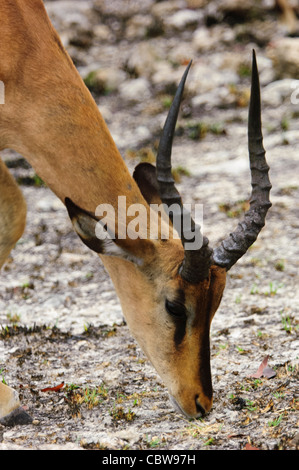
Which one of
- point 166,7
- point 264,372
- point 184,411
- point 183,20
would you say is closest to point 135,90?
point 183,20

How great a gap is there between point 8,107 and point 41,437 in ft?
7.23

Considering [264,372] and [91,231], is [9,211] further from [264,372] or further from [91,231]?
[264,372]

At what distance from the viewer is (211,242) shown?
8609 millimetres

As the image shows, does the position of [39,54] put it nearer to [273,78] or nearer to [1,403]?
[1,403]

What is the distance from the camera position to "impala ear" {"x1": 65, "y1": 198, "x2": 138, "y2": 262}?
427 cm

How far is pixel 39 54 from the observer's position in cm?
481

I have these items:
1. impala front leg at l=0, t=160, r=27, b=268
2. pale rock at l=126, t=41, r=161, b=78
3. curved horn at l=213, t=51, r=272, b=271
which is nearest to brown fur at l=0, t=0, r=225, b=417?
curved horn at l=213, t=51, r=272, b=271

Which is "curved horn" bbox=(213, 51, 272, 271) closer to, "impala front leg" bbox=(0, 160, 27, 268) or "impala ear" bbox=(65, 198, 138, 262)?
"impala ear" bbox=(65, 198, 138, 262)

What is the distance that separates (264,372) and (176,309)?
1179mm

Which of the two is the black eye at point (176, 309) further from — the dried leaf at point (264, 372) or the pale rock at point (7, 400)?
the pale rock at point (7, 400)

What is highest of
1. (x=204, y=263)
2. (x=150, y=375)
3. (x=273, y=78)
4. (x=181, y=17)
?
(x=181, y=17)

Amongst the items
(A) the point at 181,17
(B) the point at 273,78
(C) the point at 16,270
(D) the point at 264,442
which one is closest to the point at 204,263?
(D) the point at 264,442

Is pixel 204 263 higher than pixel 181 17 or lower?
lower

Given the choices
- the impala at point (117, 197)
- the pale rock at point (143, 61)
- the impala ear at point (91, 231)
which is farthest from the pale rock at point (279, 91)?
the impala ear at point (91, 231)
